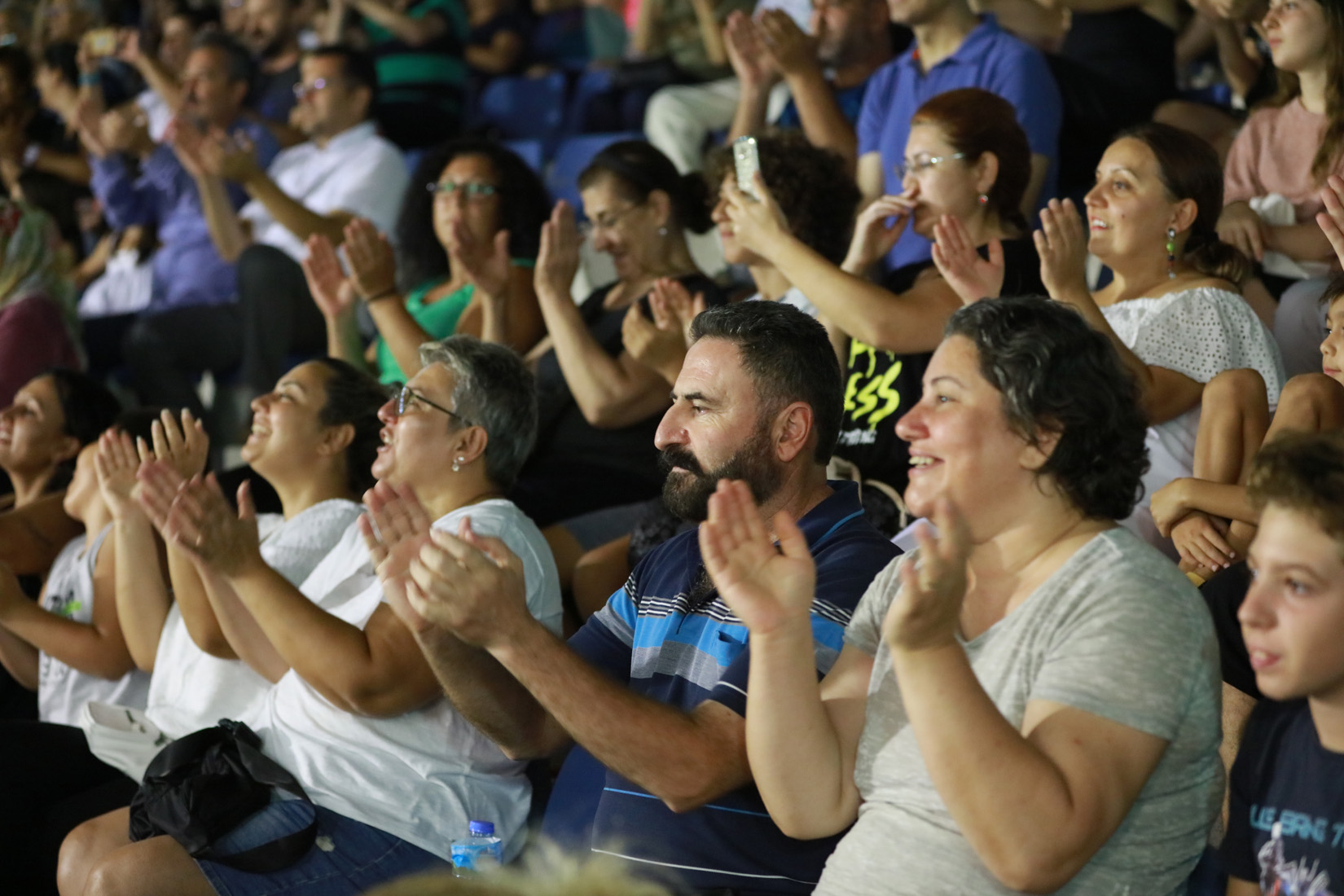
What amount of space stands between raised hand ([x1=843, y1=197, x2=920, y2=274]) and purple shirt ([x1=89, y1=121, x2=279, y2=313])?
2.81 m

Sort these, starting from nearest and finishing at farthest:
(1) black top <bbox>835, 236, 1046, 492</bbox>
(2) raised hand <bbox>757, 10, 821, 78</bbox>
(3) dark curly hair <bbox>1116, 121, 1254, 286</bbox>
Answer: (3) dark curly hair <bbox>1116, 121, 1254, 286</bbox> → (1) black top <bbox>835, 236, 1046, 492</bbox> → (2) raised hand <bbox>757, 10, 821, 78</bbox>

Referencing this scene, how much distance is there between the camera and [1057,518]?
1.62m

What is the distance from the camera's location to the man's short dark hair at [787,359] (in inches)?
82.1

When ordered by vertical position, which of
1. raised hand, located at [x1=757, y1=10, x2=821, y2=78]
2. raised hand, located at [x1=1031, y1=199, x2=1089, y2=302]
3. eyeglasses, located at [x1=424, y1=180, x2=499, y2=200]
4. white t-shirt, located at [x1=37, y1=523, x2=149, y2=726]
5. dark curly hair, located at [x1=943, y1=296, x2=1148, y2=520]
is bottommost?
white t-shirt, located at [x1=37, y1=523, x2=149, y2=726]

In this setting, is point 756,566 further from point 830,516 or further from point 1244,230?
point 1244,230

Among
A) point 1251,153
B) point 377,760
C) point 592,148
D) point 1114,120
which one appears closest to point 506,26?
point 592,148

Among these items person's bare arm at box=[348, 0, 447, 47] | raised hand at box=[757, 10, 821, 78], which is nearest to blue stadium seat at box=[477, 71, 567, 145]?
person's bare arm at box=[348, 0, 447, 47]

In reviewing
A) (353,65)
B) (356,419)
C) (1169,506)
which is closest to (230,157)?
(353,65)

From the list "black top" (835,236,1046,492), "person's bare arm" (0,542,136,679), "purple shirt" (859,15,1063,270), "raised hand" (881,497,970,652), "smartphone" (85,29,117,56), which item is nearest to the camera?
"raised hand" (881,497,970,652)

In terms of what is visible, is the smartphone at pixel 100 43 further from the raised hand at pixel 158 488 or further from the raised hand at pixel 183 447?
the raised hand at pixel 158 488

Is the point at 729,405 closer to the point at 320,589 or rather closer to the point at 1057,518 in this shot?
the point at 1057,518

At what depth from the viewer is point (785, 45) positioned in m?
4.04

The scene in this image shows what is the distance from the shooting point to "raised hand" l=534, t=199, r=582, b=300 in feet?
11.1

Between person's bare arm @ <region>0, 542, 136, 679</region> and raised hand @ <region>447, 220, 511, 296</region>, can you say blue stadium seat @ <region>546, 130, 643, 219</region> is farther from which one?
person's bare arm @ <region>0, 542, 136, 679</region>
